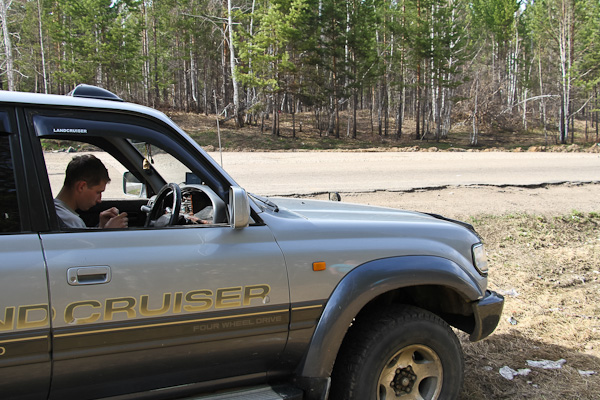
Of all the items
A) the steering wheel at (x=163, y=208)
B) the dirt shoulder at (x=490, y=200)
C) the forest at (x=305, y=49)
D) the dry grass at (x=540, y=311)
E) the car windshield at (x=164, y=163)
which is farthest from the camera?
the forest at (x=305, y=49)

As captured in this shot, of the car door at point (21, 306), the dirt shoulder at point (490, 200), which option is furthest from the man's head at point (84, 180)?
the dirt shoulder at point (490, 200)

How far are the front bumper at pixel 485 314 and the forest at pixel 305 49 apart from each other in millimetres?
26949

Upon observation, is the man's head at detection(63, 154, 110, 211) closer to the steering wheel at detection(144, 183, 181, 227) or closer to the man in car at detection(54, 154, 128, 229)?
the man in car at detection(54, 154, 128, 229)

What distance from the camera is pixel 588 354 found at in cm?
419

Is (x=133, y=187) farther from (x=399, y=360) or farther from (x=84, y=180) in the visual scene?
(x=399, y=360)

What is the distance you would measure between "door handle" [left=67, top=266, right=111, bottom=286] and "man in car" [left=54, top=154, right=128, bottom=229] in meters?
0.55

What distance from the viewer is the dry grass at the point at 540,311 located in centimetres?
373

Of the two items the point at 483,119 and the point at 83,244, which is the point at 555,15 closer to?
the point at 483,119

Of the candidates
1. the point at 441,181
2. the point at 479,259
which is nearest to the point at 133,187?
the point at 479,259

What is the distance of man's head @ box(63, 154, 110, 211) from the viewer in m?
2.72

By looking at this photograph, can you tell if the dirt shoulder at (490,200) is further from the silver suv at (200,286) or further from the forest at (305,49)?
the forest at (305,49)

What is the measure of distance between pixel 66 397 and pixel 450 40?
3819 centimetres

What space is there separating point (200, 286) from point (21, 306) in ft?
2.39

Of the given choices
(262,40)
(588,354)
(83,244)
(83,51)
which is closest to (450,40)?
(262,40)
